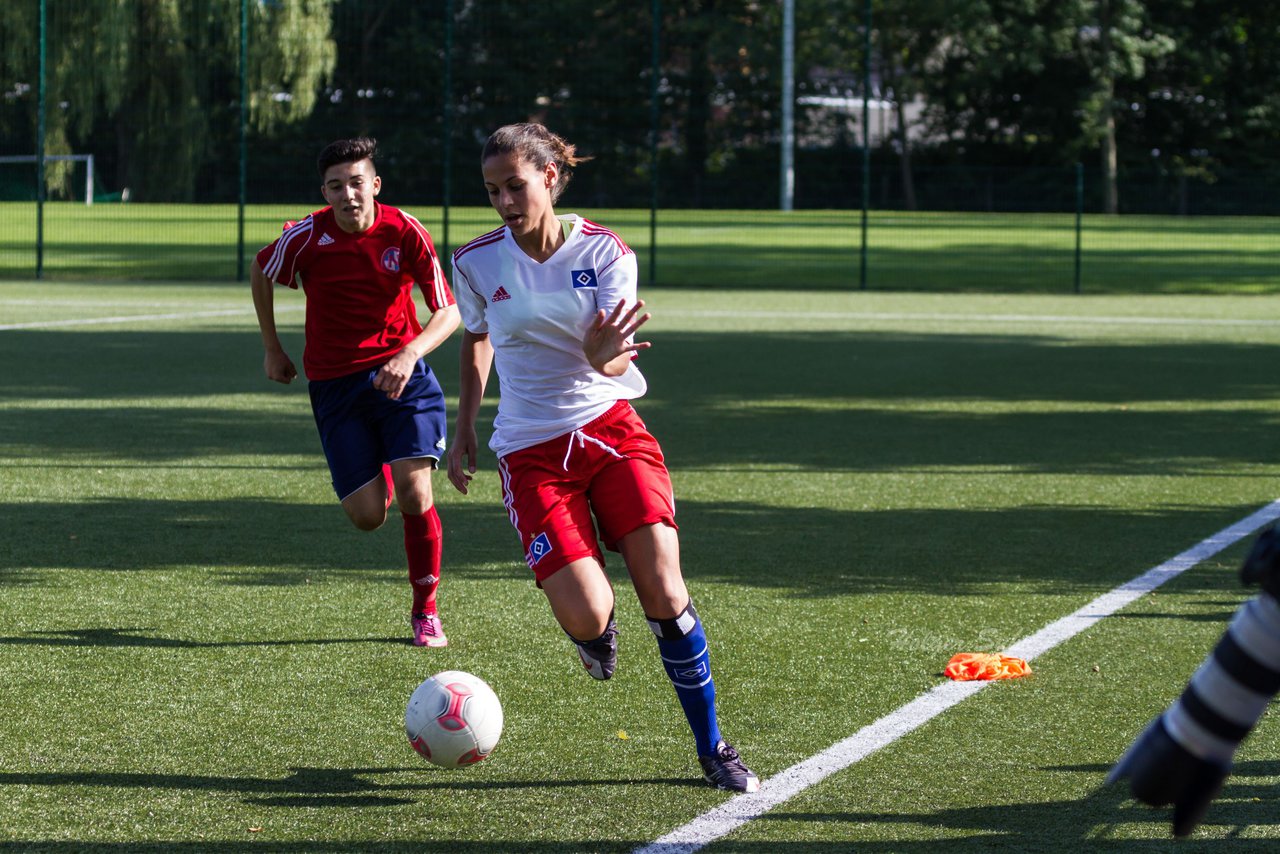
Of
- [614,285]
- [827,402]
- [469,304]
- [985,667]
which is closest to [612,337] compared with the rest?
[614,285]

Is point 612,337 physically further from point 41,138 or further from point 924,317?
point 41,138

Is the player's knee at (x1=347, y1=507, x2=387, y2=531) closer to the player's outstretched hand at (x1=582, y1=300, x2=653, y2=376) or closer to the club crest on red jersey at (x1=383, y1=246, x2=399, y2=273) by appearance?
the club crest on red jersey at (x1=383, y1=246, x2=399, y2=273)

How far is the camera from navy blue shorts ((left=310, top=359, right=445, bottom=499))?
6246 millimetres

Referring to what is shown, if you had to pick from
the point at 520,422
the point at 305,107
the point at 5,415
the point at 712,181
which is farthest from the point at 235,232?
the point at 520,422

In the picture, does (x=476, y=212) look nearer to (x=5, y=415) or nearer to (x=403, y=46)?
(x=403, y=46)

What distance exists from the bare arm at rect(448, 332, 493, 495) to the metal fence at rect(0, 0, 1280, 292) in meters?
21.6

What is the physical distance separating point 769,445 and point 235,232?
1867cm

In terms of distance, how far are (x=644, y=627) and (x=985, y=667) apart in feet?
4.38

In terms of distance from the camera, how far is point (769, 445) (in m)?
11.2

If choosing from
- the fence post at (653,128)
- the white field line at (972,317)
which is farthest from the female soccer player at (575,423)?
the fence post at (653,128)

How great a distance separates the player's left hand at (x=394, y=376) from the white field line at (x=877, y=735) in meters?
2.04

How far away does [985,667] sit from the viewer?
5652mm

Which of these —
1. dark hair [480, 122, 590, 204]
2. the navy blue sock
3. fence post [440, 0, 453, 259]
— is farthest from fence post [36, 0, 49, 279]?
the navy blue sock

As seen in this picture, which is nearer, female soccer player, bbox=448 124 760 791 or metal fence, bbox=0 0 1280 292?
female soccer player, bbox=448 124 760 791
